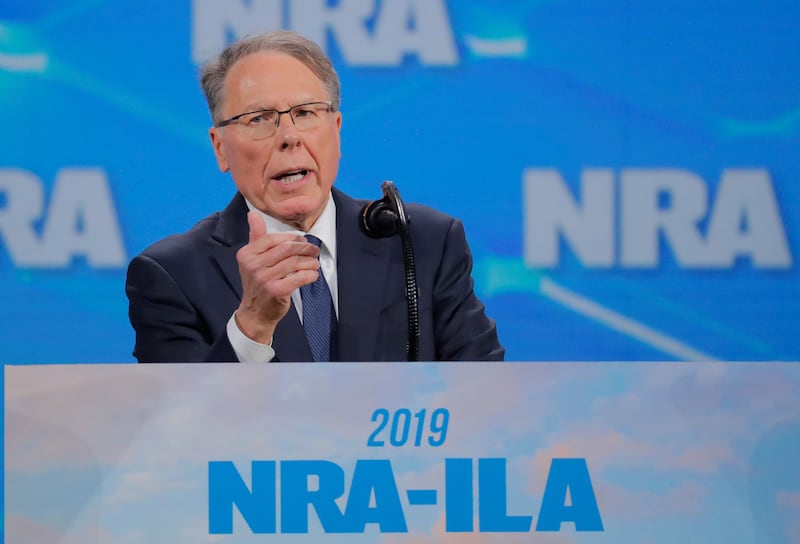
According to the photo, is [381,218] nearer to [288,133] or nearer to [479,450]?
[288,133]

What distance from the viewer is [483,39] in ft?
9.23

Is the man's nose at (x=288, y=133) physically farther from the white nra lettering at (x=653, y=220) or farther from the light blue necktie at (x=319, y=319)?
the white nra lettering at (x=653, y=220)

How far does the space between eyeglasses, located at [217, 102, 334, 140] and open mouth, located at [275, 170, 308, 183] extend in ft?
0.27

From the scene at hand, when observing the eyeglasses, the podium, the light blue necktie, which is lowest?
the podium

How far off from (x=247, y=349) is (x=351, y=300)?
0.34 meters

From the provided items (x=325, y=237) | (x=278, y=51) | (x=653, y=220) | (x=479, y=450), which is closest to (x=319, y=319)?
(x=325, y=237)

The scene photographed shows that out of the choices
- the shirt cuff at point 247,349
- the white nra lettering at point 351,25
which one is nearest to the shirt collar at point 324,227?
the shirt cuff at point 247,349

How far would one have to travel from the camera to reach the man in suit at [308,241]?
1.98 meters

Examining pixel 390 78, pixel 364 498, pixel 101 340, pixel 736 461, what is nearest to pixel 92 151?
pixel 101 340

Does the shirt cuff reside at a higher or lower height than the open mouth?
lower

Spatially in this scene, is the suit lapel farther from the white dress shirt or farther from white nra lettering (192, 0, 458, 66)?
white nra lettering (192, 0, 458, 66)

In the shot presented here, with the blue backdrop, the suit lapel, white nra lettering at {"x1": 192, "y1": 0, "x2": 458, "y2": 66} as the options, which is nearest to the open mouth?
the suit lapel

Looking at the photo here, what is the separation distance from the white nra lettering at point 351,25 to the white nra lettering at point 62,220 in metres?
0.46

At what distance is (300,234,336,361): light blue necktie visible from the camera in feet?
6.41
